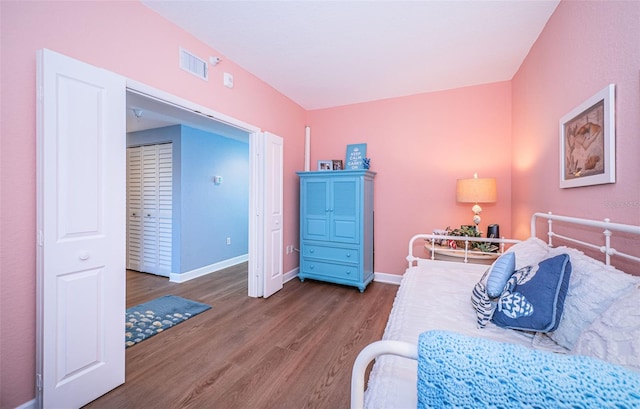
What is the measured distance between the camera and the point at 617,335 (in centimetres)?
78

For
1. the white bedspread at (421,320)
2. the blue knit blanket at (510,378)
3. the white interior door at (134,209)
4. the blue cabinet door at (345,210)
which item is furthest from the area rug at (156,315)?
the blue knit blanket at (510,378)

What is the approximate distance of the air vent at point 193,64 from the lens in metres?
2.23

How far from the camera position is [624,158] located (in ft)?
4.06

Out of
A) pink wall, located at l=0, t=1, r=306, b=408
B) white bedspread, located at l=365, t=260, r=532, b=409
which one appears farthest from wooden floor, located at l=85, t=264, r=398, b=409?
white bedspread, located at l=365, t=260, r=532, b=409

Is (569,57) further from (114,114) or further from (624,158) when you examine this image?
(114,114)

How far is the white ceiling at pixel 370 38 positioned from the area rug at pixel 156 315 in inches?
102

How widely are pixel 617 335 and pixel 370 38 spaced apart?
251cm

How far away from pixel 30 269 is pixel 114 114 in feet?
3.28

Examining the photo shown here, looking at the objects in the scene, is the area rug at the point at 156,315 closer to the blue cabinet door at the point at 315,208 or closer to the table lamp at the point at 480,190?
the blue cabinet door at the point at 315,208

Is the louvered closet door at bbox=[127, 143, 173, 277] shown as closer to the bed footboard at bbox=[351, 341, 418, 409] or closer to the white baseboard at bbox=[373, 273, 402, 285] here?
the white baseboard at bbox=[373, 273, 402, 285]

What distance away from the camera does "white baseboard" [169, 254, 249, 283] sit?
372cm

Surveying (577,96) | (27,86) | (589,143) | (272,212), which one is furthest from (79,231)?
(577,96)

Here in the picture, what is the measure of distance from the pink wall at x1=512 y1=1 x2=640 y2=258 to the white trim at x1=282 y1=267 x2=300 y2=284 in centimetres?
287

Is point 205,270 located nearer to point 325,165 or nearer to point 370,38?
point 325,165
